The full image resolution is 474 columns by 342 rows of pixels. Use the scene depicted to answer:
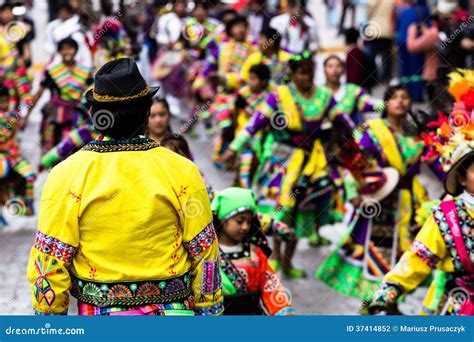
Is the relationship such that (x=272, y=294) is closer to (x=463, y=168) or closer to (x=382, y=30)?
(x=463, y=168)

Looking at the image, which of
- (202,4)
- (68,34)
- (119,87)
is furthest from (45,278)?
(202,4)

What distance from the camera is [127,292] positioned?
4.15 meters

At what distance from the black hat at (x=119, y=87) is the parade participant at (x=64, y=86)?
5.54m

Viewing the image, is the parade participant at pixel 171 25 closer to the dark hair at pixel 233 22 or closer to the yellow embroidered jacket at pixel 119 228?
the dark hair at pixel 233 22

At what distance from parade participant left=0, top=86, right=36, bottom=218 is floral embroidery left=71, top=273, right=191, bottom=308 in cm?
507

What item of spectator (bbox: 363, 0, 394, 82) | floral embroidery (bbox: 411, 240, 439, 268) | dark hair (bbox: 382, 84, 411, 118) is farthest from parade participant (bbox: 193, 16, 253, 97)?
floral embroidery (bbox: 411, 240, 439, 268)

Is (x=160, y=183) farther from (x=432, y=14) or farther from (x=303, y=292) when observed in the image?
(x=432, y=14)

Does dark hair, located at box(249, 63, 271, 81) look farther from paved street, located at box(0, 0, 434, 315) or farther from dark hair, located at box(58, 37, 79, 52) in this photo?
dark hair, located at box(58, 37, 79, 52)

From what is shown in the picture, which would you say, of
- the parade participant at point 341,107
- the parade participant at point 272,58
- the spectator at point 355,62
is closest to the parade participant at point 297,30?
the spectator at point 355,62

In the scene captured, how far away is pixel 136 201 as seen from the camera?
405cm

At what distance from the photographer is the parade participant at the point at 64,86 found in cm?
999

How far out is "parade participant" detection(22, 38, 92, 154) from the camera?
32.8ft

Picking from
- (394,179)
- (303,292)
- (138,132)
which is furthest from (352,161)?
(138,132)

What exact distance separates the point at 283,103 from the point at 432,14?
643 cm
